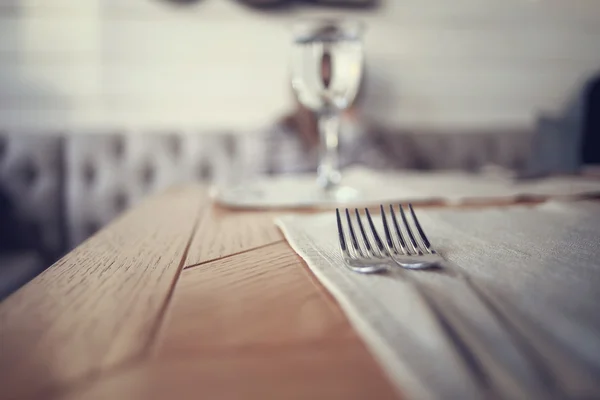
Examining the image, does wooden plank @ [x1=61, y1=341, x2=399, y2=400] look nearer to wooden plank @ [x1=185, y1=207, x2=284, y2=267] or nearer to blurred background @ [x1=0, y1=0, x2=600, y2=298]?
wooden plank @ [x1=185, y1=207, x2=284, y2=267]

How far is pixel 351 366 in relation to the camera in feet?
0.72

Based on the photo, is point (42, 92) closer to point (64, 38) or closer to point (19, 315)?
point (64, 38)

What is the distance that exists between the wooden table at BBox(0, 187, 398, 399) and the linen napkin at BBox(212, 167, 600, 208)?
12.6 inches

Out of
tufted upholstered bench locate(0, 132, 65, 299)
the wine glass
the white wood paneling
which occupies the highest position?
the white wood paneling

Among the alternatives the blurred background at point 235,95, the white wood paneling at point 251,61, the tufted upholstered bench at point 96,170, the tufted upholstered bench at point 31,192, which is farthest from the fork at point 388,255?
the white wood paneling at point 251,61

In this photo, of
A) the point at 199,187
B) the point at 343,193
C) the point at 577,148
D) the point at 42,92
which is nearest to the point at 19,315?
the point at 343,193

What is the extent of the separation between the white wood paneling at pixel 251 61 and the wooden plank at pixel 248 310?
1.68 m

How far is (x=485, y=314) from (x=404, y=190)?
2.04 feet

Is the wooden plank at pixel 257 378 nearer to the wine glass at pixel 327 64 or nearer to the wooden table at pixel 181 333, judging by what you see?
the wooden table at pixel 181 333

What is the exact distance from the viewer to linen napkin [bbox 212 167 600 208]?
0.76 meters

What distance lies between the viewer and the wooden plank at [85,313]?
221mm

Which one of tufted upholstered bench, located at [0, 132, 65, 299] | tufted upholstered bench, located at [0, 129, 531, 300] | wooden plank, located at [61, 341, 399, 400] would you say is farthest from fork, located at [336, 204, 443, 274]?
tufted upholstered bench, located at [0, 132, 65, 299]

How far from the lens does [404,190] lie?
0.88 m

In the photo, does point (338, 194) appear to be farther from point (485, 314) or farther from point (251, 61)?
Answer: point (251, 61)
